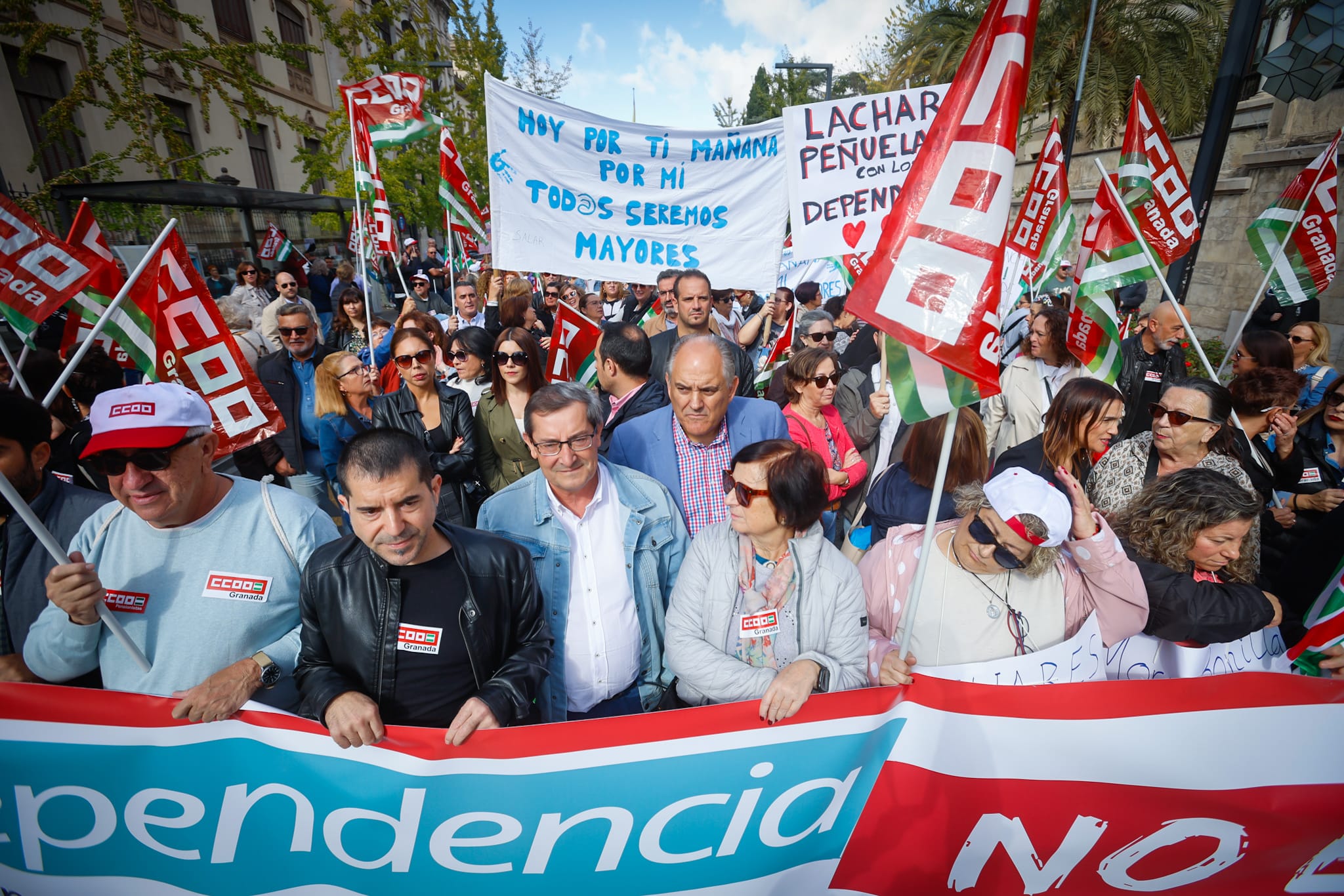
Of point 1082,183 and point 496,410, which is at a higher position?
point 1082,183

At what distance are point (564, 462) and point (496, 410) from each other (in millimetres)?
1789

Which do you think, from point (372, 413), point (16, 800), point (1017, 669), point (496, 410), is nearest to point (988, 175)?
point (1017, 669)

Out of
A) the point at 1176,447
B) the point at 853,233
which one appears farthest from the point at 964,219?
the point at 853,233

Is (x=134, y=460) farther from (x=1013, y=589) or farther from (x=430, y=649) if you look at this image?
(x=1013, y=589)

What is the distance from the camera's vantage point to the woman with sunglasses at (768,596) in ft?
6.70

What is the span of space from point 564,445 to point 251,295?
33.5 ft

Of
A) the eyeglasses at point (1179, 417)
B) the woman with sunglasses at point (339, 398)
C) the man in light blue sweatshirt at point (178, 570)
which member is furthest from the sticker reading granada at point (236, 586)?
the eyeglasses at point (1179, 417)

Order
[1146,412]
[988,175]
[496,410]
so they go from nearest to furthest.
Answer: [988,175], [496,410], [1146,412]

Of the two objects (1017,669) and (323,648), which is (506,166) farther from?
(1017,669)

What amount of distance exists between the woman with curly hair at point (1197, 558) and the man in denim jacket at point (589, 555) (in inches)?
70.7

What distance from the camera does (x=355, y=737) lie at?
1778 millimetres

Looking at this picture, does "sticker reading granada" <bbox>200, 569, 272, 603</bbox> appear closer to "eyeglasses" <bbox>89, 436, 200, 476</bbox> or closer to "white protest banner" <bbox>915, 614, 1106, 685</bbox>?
"eyeglasses" <bbox>89, 436, 200, 476</bbox>

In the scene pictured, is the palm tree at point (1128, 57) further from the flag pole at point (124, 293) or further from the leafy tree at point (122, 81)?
the flag pole at point (124, 293)

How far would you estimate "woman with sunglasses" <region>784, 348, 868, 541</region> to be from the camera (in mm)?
3641
